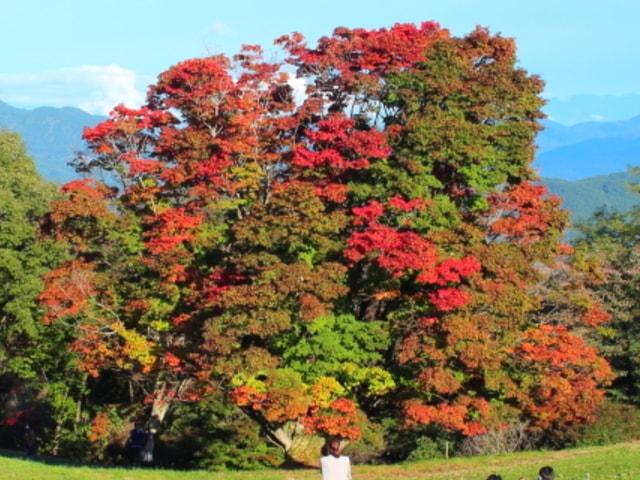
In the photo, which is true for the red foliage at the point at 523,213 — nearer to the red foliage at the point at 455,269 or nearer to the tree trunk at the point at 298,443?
the red foliage at the point at 455,269

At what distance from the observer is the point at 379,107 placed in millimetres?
26281

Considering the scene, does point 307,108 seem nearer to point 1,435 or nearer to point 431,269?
point 431,269

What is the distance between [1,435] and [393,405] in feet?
→ 72.2

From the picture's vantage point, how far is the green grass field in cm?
2016

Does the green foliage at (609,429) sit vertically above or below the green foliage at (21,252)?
below

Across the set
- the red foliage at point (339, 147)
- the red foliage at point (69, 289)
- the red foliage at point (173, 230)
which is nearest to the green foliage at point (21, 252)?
the red foliage at point (69, 289)

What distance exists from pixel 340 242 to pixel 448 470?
6158mm

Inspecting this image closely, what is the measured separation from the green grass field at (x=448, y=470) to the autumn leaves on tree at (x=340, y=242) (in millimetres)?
1341

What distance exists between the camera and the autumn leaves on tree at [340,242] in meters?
23.1

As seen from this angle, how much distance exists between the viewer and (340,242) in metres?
23.9

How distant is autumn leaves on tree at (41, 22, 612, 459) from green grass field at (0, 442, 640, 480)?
1.34 meters

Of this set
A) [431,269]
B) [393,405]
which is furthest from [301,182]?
[393,405]

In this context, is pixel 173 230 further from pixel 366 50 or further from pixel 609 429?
pixel 609 429

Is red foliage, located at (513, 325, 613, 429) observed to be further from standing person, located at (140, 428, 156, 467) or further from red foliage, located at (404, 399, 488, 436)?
standing person, located at (140, 428, 156, 467)
